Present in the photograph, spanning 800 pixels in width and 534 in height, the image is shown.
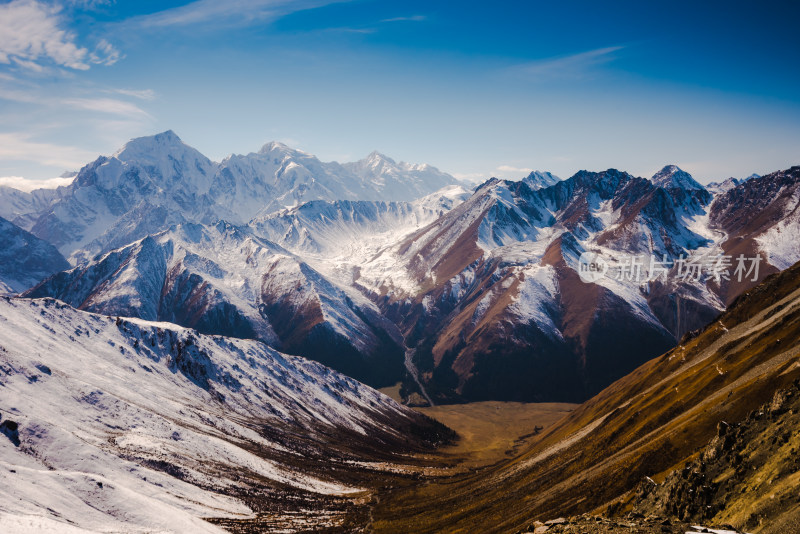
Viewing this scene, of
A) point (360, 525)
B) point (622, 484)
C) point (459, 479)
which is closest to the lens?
point (622, 484)

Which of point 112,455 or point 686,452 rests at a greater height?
point 686,452

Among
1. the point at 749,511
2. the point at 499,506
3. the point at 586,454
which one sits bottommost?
the point at 499,506

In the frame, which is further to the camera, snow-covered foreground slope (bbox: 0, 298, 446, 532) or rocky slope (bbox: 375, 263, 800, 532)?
snow-covered foreground slope (bbox: 0, 298, 446, 532)

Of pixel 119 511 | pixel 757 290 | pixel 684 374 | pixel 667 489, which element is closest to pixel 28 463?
pixel 119 511

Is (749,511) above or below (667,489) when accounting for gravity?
above

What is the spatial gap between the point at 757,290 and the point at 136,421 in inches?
8923

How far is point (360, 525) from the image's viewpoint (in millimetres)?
138375

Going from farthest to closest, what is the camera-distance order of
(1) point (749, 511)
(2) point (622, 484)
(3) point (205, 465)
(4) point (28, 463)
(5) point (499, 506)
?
(3) point (205, 465) < (5) point (499, 506) < (4) point (28, 463) < (2) point (622, 484) < (1) point (749, 511)

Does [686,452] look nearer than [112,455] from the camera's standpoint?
Yes

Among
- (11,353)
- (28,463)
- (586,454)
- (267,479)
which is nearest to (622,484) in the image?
(586,454)

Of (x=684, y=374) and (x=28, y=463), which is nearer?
(x=28, y=463)

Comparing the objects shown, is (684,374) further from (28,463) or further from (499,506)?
(28,463)

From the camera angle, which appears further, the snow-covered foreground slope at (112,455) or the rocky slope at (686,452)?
the snow-covered foreground slope at (112,455)

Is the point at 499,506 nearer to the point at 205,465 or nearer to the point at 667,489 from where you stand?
the point at 667,489
